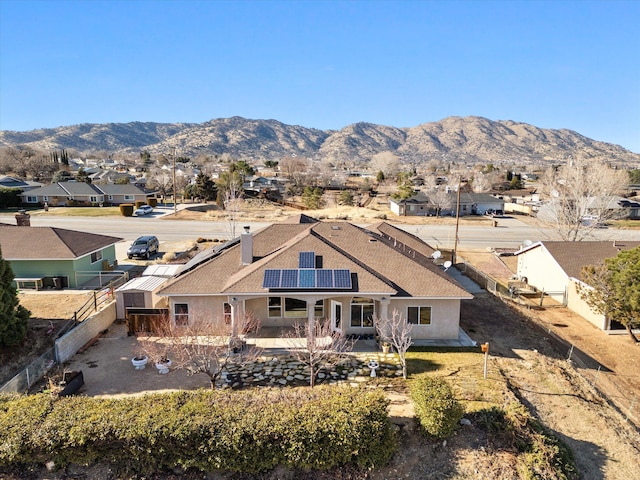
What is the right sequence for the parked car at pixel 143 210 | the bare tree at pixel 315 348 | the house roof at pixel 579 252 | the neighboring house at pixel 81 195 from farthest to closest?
the neighboring house at pixel 81 195
the parked car at pixel 143 210
the house roof at pixel 579 252
the bare tree at pixel 315 348

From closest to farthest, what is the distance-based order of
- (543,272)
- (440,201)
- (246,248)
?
(246,248) → (543,272) → (440,201)

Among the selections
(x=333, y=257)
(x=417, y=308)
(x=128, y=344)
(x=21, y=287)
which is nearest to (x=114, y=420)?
(x=128, y=344)

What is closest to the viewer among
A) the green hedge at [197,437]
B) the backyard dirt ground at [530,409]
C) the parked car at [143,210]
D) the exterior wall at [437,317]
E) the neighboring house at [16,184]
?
the green hedge at [197,437]

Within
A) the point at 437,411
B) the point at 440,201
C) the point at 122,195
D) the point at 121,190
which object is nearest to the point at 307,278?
the point at 437,411

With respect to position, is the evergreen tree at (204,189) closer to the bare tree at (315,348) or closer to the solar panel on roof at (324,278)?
the bare tree at (315,348)

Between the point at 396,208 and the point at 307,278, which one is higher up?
the point at 396,208

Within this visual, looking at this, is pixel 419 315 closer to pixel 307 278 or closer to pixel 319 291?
pixel 319 291

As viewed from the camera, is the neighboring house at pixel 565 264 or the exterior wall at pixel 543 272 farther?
the exterior wall at pixel 543 272

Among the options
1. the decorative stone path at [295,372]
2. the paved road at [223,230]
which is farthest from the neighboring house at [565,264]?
the decorative stone path at [295,372]
